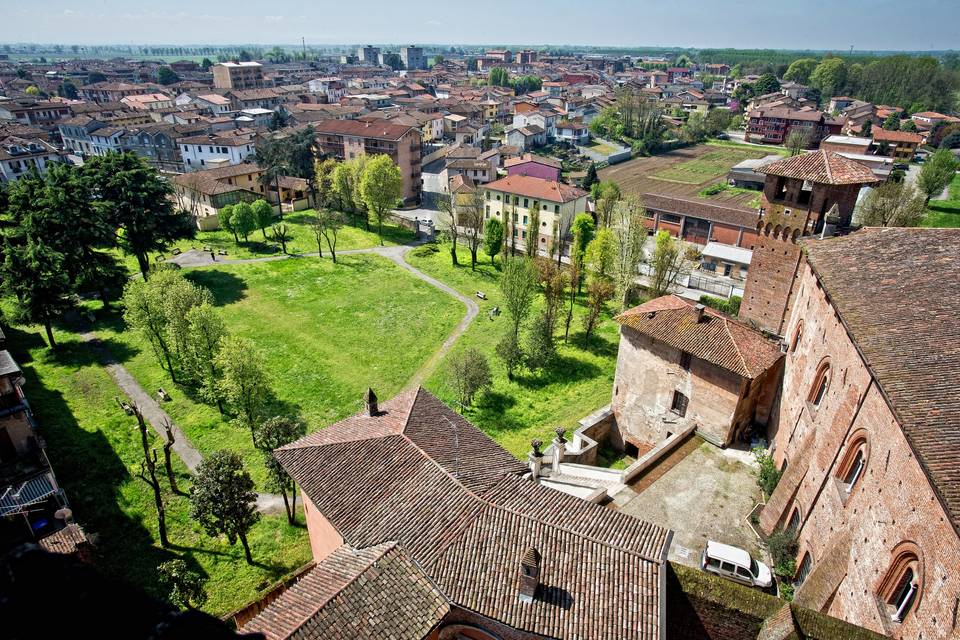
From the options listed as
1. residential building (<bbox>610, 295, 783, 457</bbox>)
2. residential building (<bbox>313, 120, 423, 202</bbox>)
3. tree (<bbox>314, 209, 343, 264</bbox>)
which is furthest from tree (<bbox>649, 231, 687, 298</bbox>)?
residential building (<bbox>313, 120, 423, 202</bbox>)

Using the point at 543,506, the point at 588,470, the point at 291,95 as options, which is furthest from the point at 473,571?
the point at 291,95

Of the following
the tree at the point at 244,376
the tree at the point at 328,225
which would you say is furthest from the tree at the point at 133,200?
the tree at the point at 244,376

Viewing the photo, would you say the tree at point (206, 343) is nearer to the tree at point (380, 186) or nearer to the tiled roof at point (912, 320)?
the tiled roof at point (912, 320)

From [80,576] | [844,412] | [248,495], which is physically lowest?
[248,495]

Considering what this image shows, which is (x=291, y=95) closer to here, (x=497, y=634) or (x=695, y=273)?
(x=695, y=273)

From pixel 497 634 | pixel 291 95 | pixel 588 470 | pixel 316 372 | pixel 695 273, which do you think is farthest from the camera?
pixel 291 95

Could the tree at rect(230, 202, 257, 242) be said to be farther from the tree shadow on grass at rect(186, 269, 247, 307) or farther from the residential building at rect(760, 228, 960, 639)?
the residential building at rect(760, 228, 960, 639)
